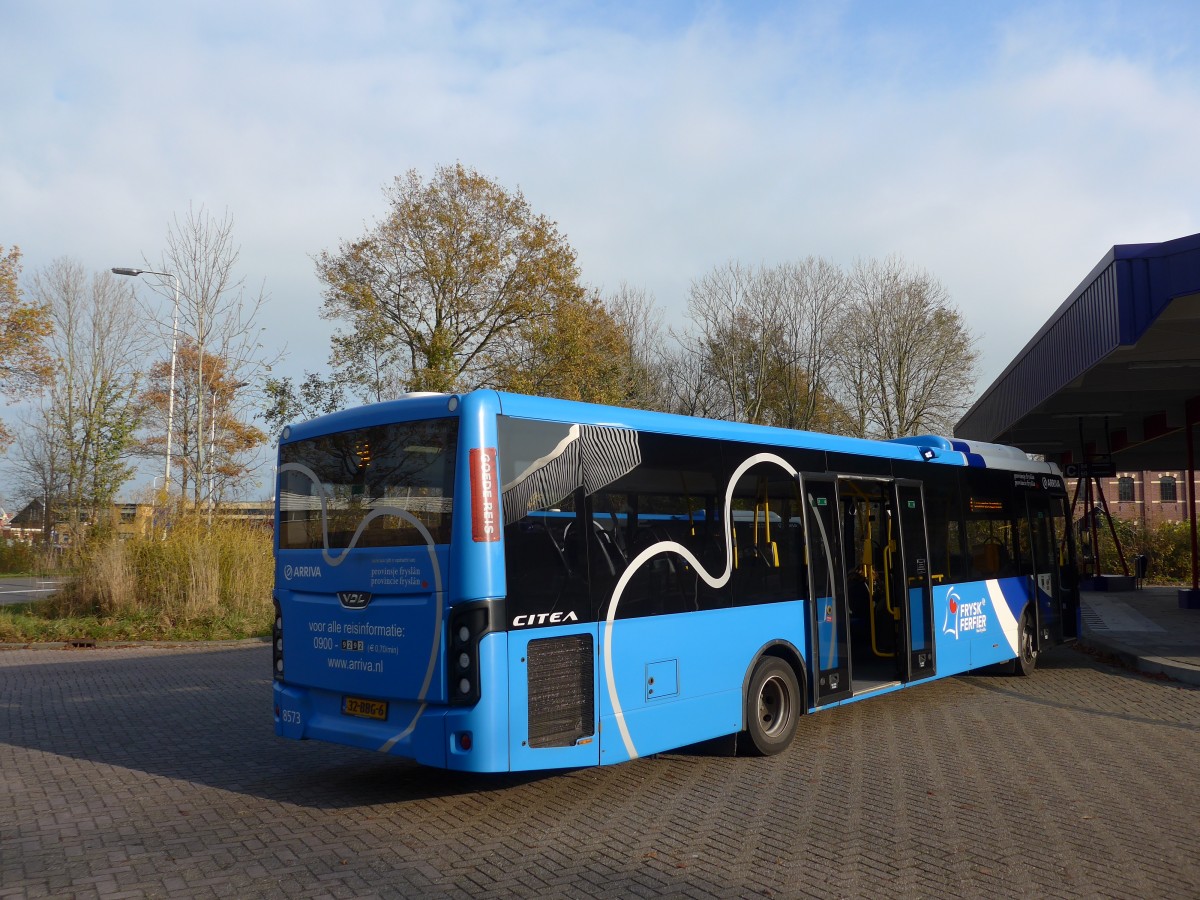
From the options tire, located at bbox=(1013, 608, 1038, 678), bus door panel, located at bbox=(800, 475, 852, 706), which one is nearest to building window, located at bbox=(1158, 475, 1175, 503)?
tire, located at bbox=(1013, 608, 1038, 678)

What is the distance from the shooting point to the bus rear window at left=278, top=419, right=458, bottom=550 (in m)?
6.17

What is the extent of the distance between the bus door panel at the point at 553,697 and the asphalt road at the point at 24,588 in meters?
16.5

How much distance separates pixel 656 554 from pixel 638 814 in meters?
1.76

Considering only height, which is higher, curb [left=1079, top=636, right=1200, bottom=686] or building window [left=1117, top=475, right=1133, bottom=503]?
building window [left=1117, top=475, right=1133, bottom=503]

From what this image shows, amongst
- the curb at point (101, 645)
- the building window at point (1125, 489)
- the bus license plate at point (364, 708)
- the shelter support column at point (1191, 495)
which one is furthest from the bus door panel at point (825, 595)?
the building window at point (1125, 489)

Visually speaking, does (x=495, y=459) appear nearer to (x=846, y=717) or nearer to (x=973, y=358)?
(x=846, y=717)

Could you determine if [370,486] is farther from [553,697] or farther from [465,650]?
[553,697]

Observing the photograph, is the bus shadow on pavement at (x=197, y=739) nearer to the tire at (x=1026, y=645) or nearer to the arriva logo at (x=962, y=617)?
the arriva logo at (x=962, y=617)

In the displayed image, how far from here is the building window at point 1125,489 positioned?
6656 centimetres

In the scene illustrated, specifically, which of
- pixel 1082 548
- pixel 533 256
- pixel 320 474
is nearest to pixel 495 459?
pixel 320 474

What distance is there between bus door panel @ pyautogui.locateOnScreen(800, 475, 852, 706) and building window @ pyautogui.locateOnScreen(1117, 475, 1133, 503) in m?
66.1

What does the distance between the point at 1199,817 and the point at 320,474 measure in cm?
634

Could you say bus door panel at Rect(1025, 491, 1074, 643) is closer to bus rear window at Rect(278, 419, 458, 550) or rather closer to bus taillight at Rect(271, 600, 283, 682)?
bus rear window at Rect(278, 419, 458, 550)

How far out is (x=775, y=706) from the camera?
821cm
